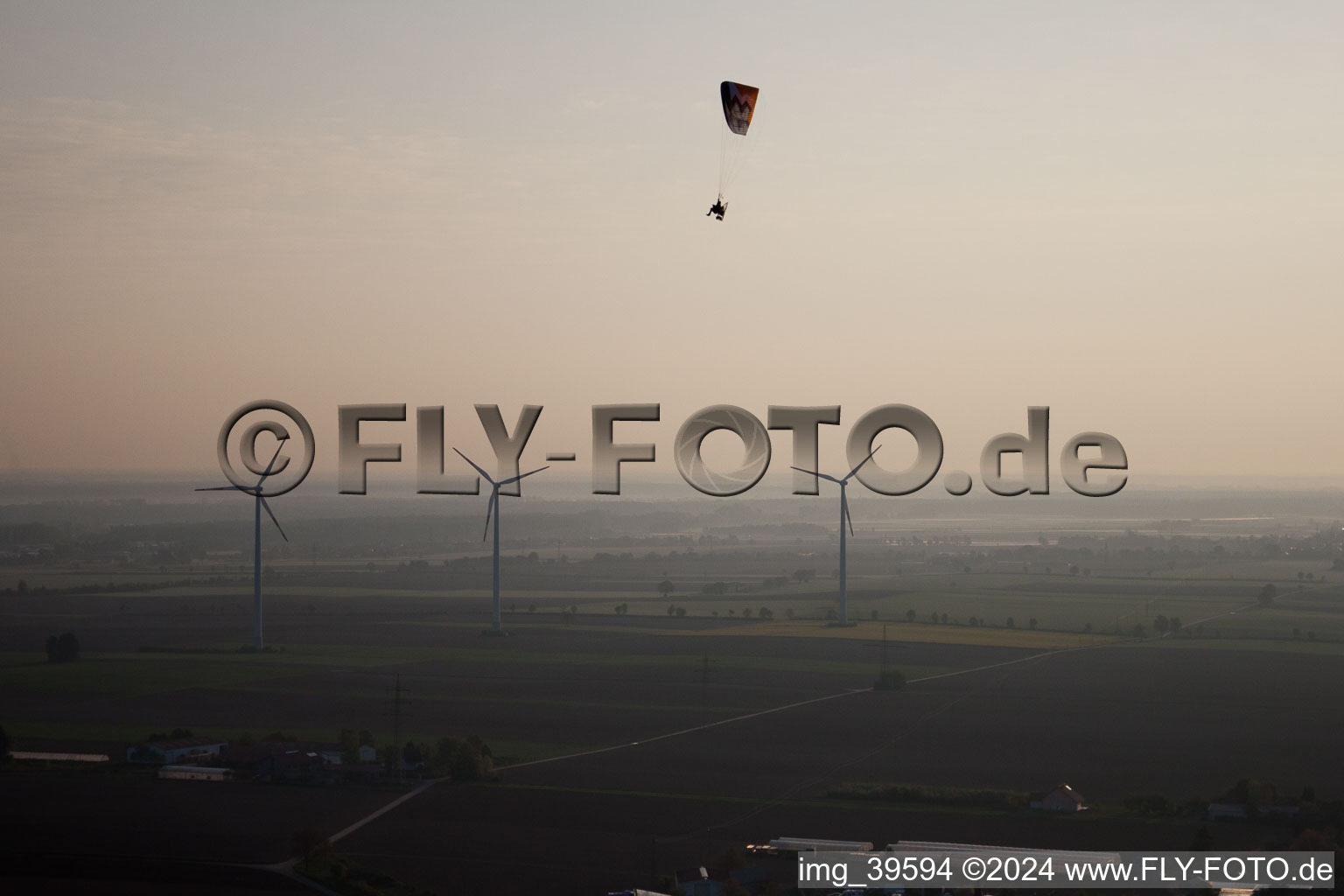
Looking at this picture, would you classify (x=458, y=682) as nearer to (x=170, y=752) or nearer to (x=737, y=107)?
(x=170, y=752)

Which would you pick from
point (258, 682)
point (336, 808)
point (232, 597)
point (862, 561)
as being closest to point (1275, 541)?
point (862, 561)

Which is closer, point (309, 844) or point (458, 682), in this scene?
point (309, 844)

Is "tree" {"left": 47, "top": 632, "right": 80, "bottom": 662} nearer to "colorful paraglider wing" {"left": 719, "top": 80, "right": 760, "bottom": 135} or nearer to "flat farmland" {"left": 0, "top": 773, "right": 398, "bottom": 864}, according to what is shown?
"flat farmland" {"left": 0, "top": 773, "right": 398, "bottom": 864}

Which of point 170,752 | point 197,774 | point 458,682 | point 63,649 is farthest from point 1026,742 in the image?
point 63,649

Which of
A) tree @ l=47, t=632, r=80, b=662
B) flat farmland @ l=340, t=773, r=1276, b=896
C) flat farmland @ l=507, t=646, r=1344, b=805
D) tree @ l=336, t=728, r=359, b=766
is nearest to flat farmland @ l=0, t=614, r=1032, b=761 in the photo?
tree @ l=47, t=632, r=80, b=662

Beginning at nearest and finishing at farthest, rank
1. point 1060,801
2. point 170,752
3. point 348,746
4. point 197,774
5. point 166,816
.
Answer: point 166,816 < point 1060,801 < point 197,774 < point 348,746 < point 170,752

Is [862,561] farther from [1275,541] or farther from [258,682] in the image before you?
[258,682]
